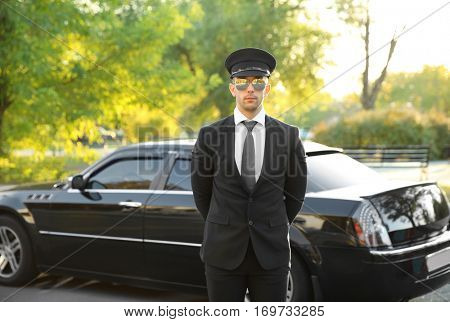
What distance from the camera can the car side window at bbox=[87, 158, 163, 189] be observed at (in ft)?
18.3

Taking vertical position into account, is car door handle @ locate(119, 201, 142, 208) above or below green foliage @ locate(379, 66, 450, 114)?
below

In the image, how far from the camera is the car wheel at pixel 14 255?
20.0 feet

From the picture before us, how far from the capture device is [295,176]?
3.06 m

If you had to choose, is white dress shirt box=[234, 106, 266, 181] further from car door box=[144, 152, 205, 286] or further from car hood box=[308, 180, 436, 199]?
car door box=[144, 152, 205, 286]

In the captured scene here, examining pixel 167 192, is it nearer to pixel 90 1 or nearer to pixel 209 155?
pixel 209 155

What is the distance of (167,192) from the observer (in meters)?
5.36

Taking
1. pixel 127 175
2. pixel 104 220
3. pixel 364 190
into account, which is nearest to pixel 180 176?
pixel 127 175

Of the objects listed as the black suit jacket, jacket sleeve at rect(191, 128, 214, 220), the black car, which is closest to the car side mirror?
the black car

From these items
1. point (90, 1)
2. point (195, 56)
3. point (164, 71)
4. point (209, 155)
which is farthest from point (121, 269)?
point (195, 56)

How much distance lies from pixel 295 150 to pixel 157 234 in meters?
2.50

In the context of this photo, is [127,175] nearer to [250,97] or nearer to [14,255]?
[14,255]

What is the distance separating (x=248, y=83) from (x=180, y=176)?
8.37ft

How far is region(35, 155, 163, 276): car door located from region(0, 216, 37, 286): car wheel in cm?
24

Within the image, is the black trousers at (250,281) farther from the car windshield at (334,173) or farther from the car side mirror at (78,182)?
the car side mirror at (78,182)
